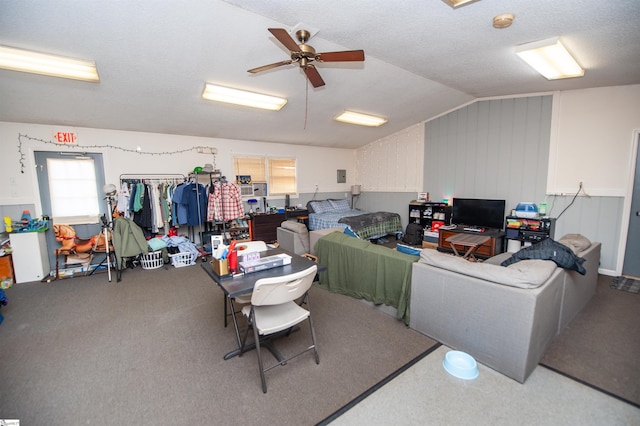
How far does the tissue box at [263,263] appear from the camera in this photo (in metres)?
2.19

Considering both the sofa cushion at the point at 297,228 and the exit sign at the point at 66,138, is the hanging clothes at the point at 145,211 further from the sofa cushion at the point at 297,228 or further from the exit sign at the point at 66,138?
the sofa cushion at the point at 297,228

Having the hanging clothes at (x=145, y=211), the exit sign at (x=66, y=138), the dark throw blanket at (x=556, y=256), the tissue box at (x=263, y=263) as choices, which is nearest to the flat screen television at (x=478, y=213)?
the dark throw blanket at (x=556, y=256)

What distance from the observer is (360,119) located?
5328 millimetres

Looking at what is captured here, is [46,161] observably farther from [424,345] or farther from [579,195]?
[579,195]

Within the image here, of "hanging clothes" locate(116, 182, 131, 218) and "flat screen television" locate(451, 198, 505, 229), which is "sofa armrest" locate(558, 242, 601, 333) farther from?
"hanging clothes" locate(116, 182, 131, 218)

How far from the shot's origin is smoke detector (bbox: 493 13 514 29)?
2244mm

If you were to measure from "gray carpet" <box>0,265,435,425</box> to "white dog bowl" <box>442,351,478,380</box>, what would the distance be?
0.26 metres

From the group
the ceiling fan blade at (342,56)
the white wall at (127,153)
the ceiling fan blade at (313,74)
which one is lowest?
the white wall at (127,153)

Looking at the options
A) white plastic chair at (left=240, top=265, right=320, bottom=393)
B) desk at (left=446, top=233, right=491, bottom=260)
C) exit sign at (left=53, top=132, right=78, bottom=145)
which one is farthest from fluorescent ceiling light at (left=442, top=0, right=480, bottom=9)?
exit sign at (left=53, top=132, right=78, bottom=145)

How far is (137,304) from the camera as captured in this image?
3.22 meters

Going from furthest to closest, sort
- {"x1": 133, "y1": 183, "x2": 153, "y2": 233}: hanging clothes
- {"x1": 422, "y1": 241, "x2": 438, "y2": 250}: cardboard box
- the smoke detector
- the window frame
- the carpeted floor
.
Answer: the window frame, {"x1": 422, "y1": 241, "x2": 438, "y2": 250}: cardboard box, {"x1": 133, "y1": 183, "x2": 153, "y2": 233}: hanging clothes, the carpeted floor, the smoke detector

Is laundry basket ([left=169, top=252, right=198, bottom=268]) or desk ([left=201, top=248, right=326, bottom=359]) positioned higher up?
desk ([left=201, top=248, right=326, bottom=359])

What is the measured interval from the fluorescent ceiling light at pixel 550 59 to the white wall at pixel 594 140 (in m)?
1.00

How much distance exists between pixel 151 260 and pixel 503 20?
549 cm
